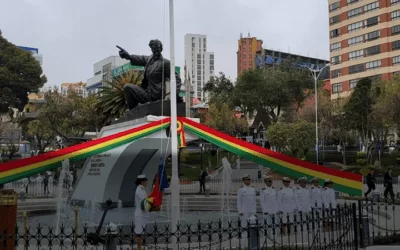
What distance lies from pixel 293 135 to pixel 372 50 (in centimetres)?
2176

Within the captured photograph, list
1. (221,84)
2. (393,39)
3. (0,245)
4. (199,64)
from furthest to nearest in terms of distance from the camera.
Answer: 1. (199,64)
2. (221,84)
3. (393,39)
4. (0,245)

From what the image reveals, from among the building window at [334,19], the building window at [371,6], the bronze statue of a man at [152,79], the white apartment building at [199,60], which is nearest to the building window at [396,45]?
the building window at [371,6]

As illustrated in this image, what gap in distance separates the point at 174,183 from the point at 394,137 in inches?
2224

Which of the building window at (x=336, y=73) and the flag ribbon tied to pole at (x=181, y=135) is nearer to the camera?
the flag ribbon tied to pole at (x=181, y=135)

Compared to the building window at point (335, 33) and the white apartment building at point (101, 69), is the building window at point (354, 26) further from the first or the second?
the white apartment building at point (101, 69)

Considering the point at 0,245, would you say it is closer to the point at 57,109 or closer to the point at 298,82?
the point at 57,109

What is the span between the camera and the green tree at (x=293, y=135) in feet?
140

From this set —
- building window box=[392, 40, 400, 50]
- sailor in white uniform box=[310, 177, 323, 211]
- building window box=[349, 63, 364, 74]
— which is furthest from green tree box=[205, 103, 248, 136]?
sailor in white uniform box=[310, 177, 323, 211]

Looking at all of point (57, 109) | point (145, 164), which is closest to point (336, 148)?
point (57, 109)

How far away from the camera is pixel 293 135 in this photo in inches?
1681

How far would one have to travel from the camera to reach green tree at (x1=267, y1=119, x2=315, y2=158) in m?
42.8

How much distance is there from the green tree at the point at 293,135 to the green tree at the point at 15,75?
25048 millimetres

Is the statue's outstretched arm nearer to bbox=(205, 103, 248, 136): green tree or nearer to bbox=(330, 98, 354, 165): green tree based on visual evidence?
bbox=(330, 98, 354, 165): green tree

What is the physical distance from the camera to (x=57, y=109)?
3750 cm
